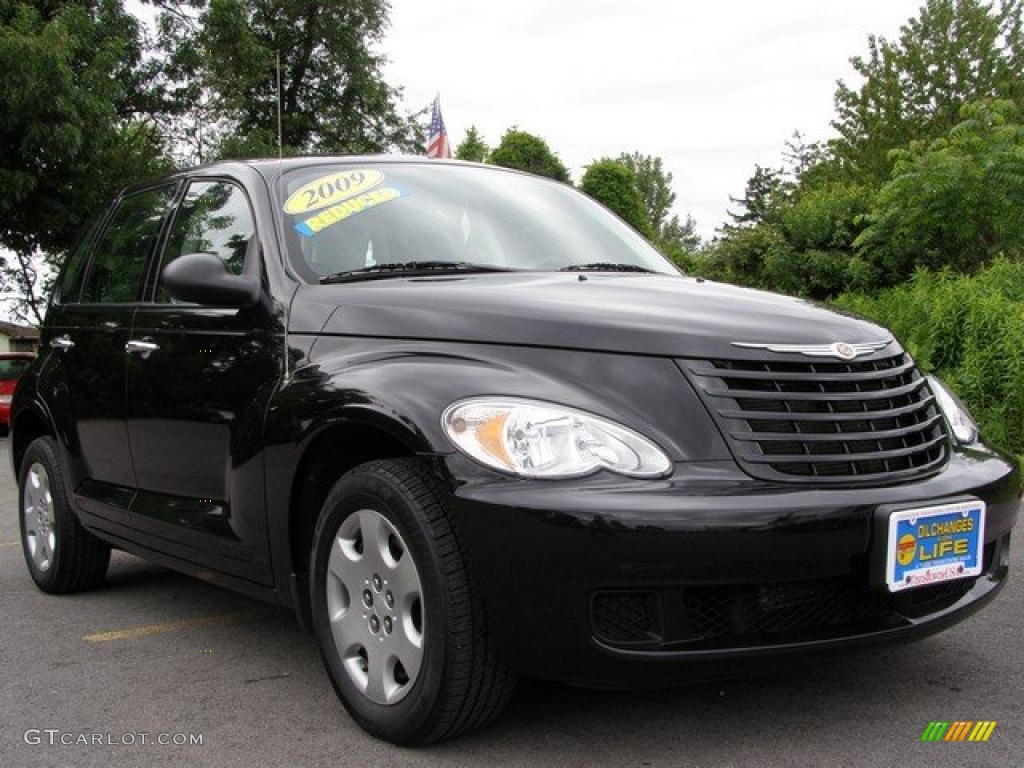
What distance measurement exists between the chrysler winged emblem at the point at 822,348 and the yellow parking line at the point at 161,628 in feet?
8.45

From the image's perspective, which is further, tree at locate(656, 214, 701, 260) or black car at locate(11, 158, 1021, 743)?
tree at locate(656, 214, 701, 260)

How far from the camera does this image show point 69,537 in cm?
474

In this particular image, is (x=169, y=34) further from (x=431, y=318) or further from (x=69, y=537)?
(x=431, y=318)

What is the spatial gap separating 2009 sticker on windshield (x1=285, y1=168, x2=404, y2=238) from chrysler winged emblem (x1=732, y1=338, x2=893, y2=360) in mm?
1564

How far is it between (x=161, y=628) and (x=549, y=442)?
93.1 inches

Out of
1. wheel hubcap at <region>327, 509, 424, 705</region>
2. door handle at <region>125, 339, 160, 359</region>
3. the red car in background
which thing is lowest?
the red car in background

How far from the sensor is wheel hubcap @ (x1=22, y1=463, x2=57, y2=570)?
490 centimetres

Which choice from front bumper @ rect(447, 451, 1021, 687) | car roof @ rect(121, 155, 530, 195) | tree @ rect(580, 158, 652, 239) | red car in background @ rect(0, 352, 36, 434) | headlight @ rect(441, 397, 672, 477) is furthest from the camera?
tree @ rect(580, 158, 652, 239)

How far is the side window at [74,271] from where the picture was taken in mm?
4965

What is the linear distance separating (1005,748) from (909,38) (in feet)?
109

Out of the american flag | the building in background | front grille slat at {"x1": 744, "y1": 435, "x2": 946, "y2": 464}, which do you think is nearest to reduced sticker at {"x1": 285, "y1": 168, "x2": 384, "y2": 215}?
front grille slat at {"x1": 744, "y1": 435, "x2": 946, "y2": 464}

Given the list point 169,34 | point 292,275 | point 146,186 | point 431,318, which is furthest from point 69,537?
point 169,34

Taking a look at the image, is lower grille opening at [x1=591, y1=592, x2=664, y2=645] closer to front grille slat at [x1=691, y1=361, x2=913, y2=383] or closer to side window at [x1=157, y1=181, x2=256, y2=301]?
front grille slat at [x1=691, y1=361, x2=913, y2=383]

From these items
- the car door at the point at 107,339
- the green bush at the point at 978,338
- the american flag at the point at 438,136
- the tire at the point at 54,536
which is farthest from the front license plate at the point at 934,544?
the american flag at the point at 438,136
